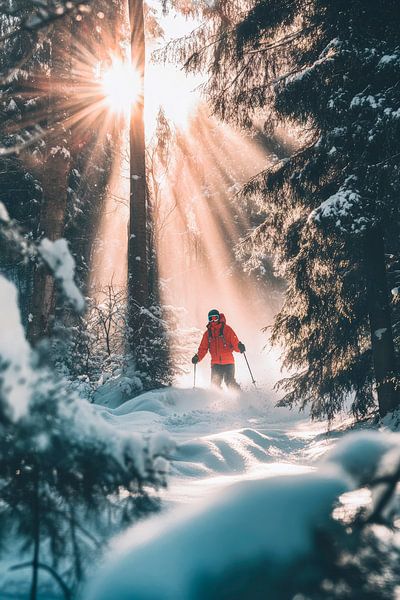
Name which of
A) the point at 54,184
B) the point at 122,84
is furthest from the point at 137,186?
the point at 54,184

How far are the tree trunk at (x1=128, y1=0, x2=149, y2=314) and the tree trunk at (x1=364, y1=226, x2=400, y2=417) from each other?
560cm

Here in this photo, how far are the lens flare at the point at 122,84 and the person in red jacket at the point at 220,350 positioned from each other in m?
5.32

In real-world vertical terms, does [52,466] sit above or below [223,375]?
below

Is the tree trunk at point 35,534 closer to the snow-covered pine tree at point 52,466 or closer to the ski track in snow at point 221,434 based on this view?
the snow-covered pine tree at point 52,466

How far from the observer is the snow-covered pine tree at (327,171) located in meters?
4.69

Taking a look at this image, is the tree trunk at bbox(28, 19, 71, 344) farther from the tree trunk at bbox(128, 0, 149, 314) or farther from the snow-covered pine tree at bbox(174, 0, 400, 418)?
the snow-covered pine tree at bbox(174, 0, 400, 418)

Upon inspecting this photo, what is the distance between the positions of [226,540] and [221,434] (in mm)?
2961

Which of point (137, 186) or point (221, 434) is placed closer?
point (221, 434)

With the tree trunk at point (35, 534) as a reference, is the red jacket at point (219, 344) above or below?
above

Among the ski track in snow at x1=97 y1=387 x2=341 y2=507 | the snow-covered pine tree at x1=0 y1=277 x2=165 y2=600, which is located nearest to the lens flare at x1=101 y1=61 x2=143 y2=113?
the ski track in snow at x1=97 y1=387 x2=341 y2=507

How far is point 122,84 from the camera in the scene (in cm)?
1017

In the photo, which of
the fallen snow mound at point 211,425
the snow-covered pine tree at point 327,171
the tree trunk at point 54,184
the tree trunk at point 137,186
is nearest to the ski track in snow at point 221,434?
the fallen snow mound at point 211,425

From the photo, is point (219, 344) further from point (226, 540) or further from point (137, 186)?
Result: point (226, 540)

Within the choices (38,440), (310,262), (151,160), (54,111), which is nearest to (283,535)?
(38,440)
